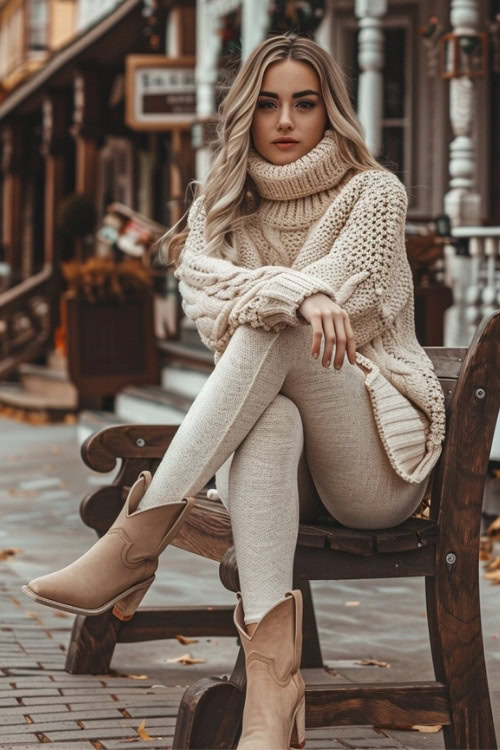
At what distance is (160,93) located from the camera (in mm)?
13070

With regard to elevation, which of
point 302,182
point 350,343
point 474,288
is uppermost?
point 302,182

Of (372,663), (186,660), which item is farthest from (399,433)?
(186,660)

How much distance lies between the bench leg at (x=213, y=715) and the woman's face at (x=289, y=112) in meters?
1.35

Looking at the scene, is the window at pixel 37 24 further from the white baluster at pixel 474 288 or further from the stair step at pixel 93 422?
the white baluster at pixel 474 288

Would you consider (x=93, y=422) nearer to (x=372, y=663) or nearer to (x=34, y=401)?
(x=34, y=401)

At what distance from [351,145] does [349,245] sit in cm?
33

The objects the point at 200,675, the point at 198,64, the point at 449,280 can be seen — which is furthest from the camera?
the point at 198,64

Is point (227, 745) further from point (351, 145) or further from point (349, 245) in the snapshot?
point (351, 145)

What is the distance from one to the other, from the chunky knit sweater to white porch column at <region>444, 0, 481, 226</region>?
486 centimetres

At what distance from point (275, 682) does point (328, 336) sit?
0.73m

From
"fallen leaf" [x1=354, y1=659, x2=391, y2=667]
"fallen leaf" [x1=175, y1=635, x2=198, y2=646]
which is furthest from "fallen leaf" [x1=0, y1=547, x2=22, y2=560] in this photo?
"fallen leaf" [x1=354, y1=659, x2=391, y2=667]

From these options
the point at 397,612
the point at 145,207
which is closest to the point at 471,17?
the point at 397,612

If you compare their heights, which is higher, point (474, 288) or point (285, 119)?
point (285, 119)

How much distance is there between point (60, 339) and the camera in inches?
654
